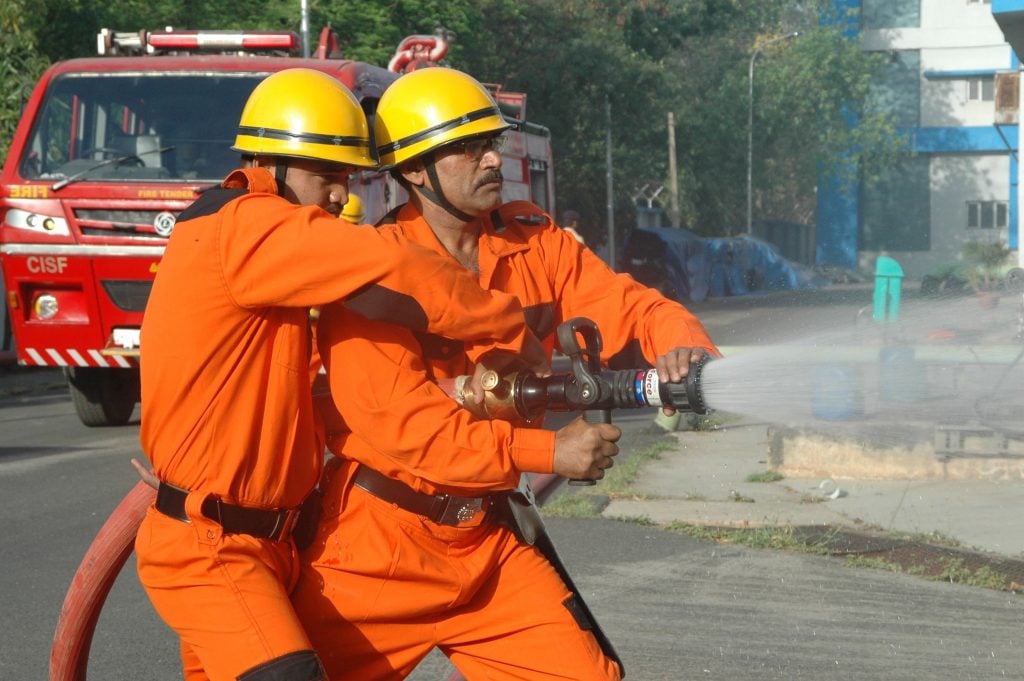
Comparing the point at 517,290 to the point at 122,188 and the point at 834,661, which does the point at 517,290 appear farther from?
the point at 122,188

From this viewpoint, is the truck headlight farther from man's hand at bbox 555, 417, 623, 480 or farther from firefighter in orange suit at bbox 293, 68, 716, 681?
man's hand at bbox 555, 417, 623, 480

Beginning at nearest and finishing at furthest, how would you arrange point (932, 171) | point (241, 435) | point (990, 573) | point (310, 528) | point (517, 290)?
point (241, 435) < point (310, 528) < point (517, 290) < point (990, 573) < point (932, 171)

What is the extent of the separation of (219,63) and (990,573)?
6.77m

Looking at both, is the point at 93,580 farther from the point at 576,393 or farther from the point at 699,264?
the point at 699,264

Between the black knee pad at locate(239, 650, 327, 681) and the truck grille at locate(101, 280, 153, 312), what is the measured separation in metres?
8.56

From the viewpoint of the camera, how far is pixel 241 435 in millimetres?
3123

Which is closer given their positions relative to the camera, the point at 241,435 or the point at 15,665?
the point at 241,435

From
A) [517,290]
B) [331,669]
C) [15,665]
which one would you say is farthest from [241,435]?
[15,665]

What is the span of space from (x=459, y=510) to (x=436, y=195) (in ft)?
2.64

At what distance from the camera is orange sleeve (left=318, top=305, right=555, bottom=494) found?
3.17m

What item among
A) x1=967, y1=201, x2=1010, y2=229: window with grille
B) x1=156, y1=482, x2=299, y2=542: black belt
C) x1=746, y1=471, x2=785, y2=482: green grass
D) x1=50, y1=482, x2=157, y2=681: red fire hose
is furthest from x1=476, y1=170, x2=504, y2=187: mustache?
x1=967, y1=201, x2=1010, y2=229: window with grille

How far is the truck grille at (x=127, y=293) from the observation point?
11.2 meters

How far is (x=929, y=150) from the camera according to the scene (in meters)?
60.9

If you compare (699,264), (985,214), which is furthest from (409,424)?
(985,214)
